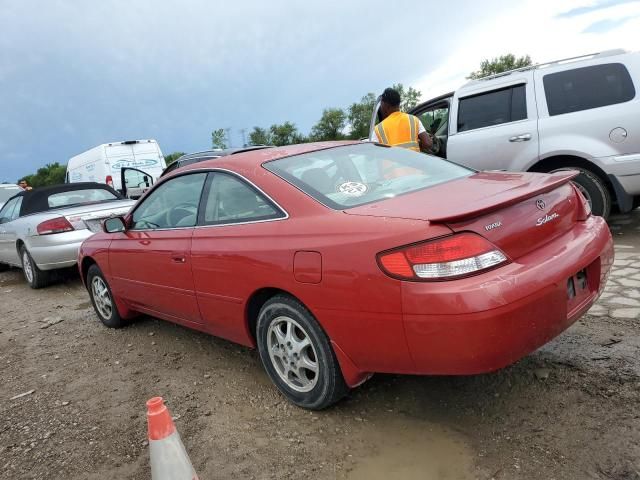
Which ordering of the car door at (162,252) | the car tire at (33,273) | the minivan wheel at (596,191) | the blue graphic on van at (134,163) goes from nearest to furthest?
the car door at (162,252)
the minivan wheel at (596,191)
the car tire at (33,273)
the blue graphic on van at (134,163)

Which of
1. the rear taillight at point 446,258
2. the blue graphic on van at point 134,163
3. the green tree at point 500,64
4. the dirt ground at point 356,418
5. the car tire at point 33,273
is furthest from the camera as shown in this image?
the green tree at point 500,64

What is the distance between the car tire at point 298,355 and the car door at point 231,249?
18 centimetres

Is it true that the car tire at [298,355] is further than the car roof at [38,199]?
No

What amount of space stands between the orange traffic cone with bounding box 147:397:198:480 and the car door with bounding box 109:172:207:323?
4.63 feet

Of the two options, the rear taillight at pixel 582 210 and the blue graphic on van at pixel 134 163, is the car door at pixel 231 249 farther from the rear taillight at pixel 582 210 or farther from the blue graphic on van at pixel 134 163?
the blue graphic on van at pixel 134 163

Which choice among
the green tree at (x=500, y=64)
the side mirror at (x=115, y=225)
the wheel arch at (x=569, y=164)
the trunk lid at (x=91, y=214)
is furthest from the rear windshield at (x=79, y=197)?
the green tree at (x=500, y=64)

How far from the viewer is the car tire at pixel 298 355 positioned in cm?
265

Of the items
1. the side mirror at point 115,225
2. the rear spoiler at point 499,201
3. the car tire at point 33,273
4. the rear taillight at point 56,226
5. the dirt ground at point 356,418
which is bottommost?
the dirt ground at point 356,418

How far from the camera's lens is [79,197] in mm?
7641

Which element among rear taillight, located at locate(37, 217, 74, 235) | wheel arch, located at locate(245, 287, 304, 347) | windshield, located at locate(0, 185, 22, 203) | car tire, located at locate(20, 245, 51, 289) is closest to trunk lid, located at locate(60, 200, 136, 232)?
rear taillight, located at locate(37, 217, 74, 235)

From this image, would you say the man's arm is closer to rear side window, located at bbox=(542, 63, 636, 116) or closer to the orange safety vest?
the orange safety vest

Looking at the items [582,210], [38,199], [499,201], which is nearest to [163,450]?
[499,201]

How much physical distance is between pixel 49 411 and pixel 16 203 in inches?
227

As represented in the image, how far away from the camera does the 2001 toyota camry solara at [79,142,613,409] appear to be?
2180mm
